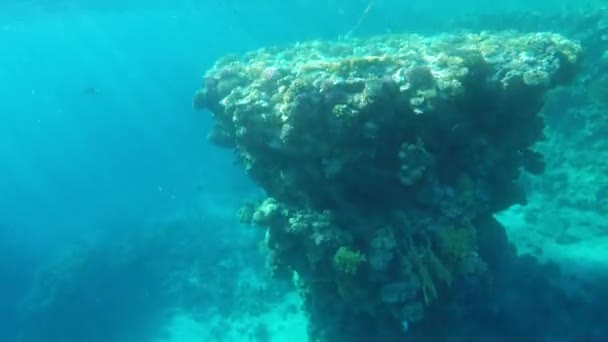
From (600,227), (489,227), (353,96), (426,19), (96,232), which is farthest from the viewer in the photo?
(426,19)

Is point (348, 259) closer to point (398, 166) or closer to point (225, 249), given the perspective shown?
point (398, 166)

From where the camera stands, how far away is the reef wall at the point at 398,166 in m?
12.0

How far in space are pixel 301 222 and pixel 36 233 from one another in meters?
40.1

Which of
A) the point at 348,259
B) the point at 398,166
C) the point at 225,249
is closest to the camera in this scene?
the point at 348,259

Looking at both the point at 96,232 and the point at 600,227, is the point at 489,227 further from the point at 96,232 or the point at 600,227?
the point at 96,232

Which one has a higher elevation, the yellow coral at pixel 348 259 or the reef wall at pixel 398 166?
the reef wall at pixel 398 166

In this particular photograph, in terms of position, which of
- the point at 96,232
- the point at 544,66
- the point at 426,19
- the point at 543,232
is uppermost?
the point at 426,19

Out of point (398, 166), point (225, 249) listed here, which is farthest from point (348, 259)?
point (225, 249)

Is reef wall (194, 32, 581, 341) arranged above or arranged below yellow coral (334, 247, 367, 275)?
above

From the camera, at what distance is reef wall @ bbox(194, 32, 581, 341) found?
12023 mm

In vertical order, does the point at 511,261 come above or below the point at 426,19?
below

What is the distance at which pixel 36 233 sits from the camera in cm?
4431

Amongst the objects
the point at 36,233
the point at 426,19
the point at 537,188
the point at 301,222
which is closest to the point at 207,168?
the point at 36,233

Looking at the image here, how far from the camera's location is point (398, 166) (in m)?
12.5
